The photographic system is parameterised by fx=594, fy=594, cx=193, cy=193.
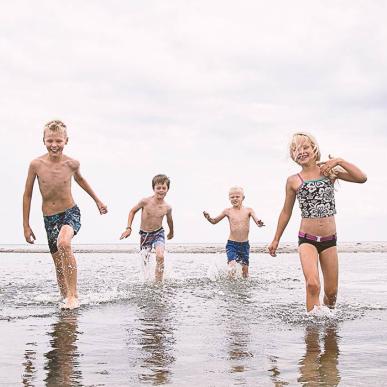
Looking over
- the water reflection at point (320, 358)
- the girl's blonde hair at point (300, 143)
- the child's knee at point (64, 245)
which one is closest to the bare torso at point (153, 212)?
the child's knee at point (64, 245)

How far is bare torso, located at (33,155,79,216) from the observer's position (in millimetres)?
7746

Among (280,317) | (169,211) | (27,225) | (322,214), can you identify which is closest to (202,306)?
(280,317)

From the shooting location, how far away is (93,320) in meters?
6.16

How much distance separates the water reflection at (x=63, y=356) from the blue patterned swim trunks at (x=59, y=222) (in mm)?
1960

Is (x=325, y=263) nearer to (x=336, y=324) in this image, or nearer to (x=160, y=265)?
(x=336, y=324)

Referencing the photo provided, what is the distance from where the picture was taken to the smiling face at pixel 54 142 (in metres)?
7.64

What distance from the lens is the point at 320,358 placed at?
4.18m

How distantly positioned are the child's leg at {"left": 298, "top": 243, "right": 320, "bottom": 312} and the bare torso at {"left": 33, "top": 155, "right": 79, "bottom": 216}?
3154 millimetres

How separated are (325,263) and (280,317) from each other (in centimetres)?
86

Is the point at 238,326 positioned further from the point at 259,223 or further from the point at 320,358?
the point at 259,223

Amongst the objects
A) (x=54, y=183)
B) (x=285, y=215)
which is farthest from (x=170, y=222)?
(x=285, y=215)

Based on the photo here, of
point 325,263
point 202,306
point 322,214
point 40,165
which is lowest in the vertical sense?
point 202,306

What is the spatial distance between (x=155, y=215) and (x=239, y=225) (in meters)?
1.95

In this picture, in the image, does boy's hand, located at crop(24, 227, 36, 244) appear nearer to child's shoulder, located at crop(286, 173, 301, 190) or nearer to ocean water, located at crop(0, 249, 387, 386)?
ocean water, located at crop(0, 249, 387, 386)
